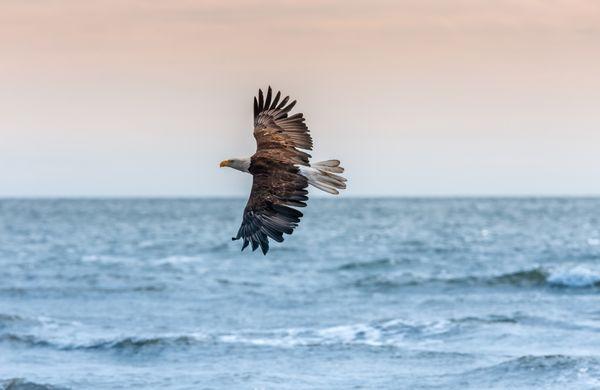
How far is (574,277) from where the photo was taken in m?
26.5

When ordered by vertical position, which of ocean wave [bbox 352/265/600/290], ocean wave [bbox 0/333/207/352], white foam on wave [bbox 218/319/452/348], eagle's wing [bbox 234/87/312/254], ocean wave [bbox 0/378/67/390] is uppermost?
eagle's wing [bbox 234/87/312/254]

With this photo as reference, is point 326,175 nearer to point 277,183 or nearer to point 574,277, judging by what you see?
point 277,183

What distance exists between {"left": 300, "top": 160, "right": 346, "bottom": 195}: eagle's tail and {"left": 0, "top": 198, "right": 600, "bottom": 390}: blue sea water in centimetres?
622

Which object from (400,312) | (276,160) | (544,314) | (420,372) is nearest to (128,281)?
(400,312)

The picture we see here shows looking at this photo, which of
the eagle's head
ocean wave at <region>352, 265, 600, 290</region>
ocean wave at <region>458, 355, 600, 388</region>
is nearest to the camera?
the eagle's head

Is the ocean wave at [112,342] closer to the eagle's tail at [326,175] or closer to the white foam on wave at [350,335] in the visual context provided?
the white foam on wave at [350,335]

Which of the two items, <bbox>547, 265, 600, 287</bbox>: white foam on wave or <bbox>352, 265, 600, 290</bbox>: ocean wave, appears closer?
<bbox>547, 265, 600, 287</bbox>: white foam on wave

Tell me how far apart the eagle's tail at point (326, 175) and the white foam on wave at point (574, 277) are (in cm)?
1732

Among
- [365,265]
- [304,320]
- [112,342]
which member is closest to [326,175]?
[112,342]

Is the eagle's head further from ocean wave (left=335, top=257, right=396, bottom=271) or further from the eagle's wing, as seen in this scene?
ocean wave (left=335, top=257, right=396, bottom=271)

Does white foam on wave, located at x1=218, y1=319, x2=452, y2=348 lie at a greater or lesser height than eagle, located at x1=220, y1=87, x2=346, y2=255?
lesser

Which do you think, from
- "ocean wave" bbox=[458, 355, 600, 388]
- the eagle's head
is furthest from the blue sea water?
the eagle's head

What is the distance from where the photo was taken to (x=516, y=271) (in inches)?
1136

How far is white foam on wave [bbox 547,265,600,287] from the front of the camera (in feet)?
85.9
